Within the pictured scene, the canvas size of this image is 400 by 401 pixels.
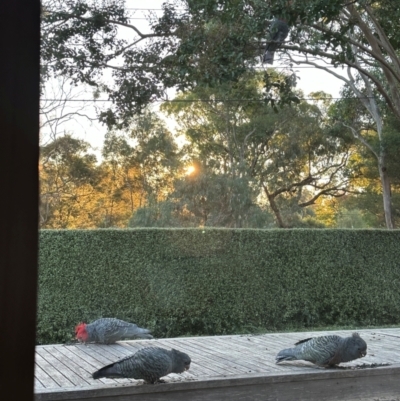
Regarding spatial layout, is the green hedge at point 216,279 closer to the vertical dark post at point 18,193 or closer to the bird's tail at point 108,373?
the bird's tail at point 108,373

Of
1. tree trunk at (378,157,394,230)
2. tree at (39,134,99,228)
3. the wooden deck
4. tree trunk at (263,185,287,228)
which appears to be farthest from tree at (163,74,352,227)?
the wooden deck

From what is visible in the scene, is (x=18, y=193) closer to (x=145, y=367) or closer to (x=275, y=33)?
(x=145, y=367)

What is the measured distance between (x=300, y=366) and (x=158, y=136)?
1160cm

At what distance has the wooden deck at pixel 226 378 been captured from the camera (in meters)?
3.53

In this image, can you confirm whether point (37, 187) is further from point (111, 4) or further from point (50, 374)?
point (111, 4)

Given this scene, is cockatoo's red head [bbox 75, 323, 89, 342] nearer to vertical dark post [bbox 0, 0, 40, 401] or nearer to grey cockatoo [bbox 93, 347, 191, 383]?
grey cockatoo [bbox 93, 347, 191, 383]

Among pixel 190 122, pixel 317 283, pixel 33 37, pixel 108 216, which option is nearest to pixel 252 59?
pixel 317 283

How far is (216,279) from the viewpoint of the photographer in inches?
306

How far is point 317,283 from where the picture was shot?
27.0 ft

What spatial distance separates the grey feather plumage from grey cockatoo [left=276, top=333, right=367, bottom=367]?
1270 mm

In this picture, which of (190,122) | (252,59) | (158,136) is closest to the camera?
(252,59)

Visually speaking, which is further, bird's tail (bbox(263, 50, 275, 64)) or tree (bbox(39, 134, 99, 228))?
tree (bbox(39, 134, 99, 228))

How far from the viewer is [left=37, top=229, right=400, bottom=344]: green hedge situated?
721 cm

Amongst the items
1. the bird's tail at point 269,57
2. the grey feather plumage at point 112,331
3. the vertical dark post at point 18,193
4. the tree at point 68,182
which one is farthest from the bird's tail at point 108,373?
the tree at point 68,182
